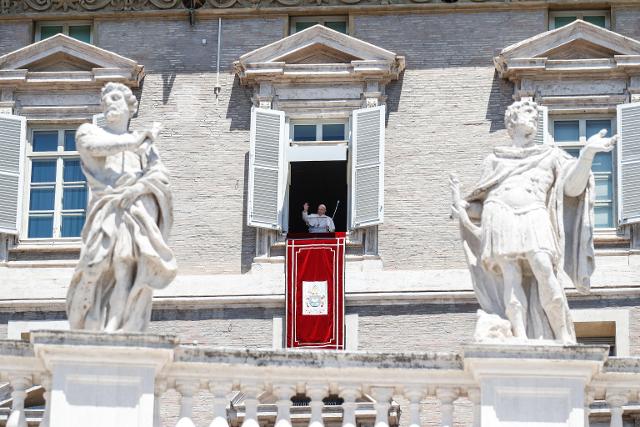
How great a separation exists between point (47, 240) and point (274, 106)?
3584 millimetres

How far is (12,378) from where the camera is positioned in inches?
845

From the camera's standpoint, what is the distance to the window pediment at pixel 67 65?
113 ft

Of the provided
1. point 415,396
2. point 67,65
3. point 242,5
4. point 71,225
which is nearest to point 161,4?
point 242,5

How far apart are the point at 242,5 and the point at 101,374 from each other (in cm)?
1437

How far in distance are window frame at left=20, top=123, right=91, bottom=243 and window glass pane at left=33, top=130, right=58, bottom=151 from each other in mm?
41

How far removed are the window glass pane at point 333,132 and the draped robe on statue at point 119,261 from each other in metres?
12.7

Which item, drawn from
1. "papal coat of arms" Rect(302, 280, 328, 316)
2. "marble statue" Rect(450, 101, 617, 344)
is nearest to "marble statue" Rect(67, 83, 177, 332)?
"marble statue" Rect(450, 101, 617, 344)

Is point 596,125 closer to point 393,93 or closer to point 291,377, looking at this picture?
point 393,93

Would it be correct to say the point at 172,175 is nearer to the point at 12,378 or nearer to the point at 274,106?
the point at 274,106

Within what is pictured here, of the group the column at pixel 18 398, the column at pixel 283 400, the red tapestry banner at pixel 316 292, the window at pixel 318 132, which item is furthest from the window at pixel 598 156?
the column at pixel 18 398

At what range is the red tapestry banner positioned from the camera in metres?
33.3

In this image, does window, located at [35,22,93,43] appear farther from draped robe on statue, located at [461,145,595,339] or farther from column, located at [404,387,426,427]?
column, located at [404,387,426,427]

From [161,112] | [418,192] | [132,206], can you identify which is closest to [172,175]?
[161,112]

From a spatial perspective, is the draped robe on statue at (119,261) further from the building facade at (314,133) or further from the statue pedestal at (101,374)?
the building facade at (314,133)
